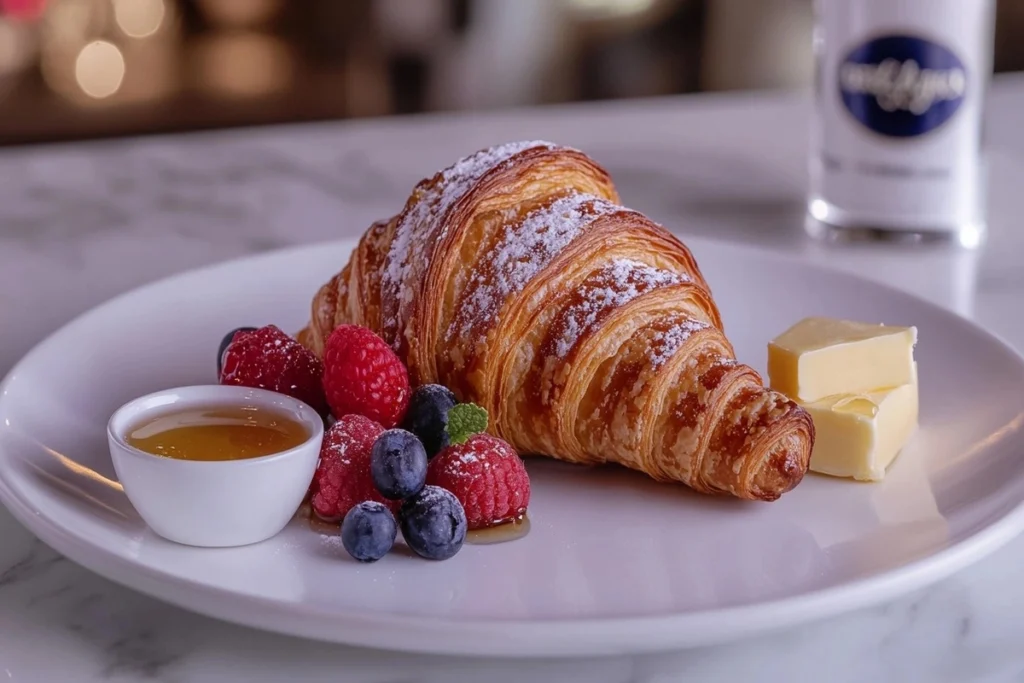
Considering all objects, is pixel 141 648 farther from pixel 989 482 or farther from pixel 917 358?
pixel 917 358

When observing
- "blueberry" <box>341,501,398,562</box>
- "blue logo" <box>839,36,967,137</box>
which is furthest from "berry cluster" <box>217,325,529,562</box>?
"blue logo" <box>839,36,967,137</box>

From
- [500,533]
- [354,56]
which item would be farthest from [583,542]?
[354,56]

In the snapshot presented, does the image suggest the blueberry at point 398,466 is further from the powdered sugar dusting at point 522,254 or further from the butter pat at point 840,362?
the butter pat at point 840,362

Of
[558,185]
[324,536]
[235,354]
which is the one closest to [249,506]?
[324,536]

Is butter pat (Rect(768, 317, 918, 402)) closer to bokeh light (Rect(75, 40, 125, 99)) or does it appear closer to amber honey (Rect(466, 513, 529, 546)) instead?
amber honey (Rect(466, 513, 529, 546))

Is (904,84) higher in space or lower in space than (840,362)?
higher

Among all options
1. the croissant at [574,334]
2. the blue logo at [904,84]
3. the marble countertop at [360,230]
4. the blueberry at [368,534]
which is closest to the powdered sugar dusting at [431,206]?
the croissant at [574,334]

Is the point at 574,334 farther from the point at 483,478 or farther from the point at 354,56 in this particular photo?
the point at 354,56
